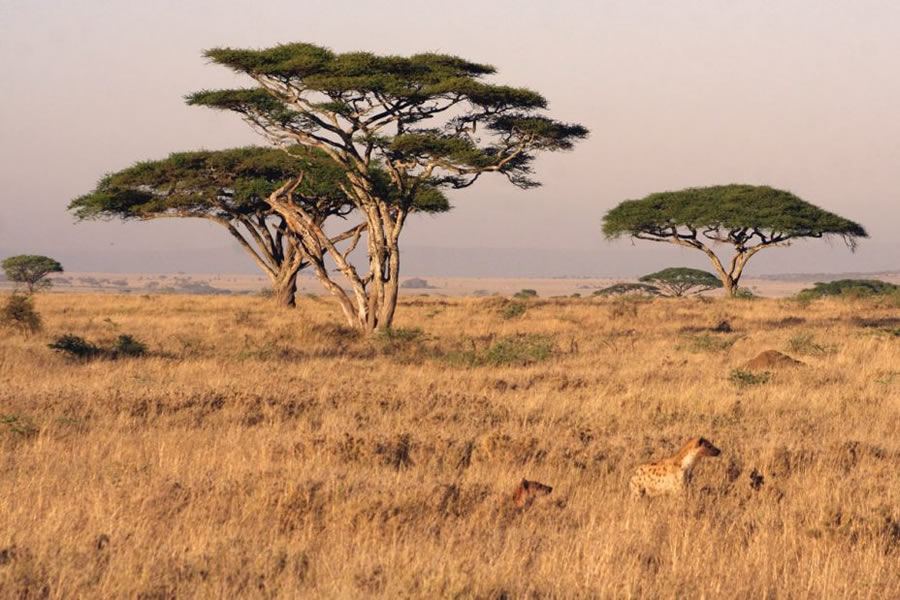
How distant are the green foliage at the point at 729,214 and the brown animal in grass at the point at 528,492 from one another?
44801 millimetres

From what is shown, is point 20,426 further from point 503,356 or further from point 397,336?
point 397,336

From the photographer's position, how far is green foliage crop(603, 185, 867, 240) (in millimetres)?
50312

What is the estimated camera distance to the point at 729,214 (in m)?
50.8

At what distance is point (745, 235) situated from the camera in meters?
52.7

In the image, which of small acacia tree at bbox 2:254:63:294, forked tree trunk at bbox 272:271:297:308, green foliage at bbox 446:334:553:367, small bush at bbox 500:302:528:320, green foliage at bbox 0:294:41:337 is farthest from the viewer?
small acacia tree at bbox 2:254:63:294

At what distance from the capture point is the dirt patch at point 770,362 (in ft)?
56.2

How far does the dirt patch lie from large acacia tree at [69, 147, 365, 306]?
70.8 feet

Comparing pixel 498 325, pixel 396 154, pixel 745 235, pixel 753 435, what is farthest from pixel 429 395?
pixel 745 235

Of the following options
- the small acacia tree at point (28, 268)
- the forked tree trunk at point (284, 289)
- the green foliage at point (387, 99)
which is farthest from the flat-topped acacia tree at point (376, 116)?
the small acacia tree at point (28, 268)

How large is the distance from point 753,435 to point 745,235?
43.7 metres

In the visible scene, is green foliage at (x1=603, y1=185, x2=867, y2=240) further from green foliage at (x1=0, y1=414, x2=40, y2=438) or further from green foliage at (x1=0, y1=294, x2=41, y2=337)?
green foliage at (x1=0, y1=414, x2=40, y2=438)

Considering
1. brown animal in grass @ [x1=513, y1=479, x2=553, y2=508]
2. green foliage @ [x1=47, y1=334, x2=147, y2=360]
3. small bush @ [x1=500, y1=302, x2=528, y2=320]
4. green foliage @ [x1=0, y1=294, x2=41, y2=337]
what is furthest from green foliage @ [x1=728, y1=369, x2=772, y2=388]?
small bush @ [x1=500, y1=302, x2=528, y2=320]

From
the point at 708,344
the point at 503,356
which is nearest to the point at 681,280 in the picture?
the point at 708,344

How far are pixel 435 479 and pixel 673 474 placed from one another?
1.88m
